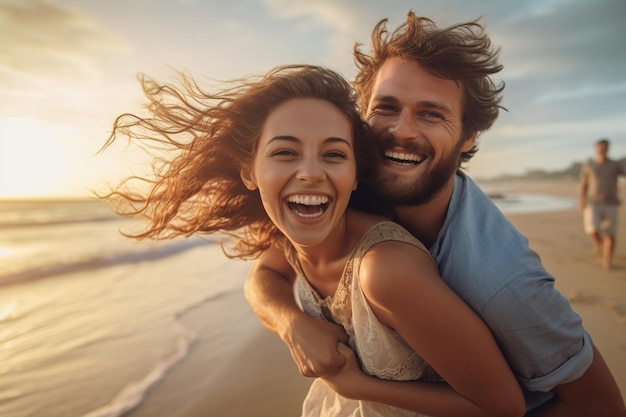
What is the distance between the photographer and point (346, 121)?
8.20ft

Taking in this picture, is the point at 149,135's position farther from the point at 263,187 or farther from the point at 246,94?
the point at 263,187

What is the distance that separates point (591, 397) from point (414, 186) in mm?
1493

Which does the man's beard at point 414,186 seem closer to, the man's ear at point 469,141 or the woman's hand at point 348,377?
the man's ear at point 469,141

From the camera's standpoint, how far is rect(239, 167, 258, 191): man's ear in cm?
275

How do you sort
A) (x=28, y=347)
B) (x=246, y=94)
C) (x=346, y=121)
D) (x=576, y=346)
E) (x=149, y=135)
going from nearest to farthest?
(x=576, y=346)
(x=346, y=121)
(x=246, y=94)
(x=149, y=135)
(x=28, y=347)

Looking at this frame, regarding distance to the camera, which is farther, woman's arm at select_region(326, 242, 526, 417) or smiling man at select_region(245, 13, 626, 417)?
smiling man at select_region(245, 13, 626, 417)

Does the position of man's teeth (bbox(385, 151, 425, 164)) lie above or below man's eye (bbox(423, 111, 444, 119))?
below

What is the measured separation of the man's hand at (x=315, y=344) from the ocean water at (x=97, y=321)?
6.30 feet

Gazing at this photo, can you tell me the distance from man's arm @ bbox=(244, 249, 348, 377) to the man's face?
962 mm

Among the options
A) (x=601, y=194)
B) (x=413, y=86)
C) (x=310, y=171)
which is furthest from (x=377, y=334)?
(x=601, y=194)

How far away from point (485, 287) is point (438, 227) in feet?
2.88

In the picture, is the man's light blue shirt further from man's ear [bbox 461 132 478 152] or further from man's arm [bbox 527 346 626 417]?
man's ear [bbox 461 132 478 152]

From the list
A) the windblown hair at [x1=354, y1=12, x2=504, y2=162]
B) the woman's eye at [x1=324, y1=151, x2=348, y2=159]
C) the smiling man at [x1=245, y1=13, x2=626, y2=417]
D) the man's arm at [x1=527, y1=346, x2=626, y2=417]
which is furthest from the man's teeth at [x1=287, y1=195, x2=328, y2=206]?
the man's arm at [x1=527, y1=346, x2=626, y2=417]

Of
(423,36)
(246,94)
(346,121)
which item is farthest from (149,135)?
(423,36)
